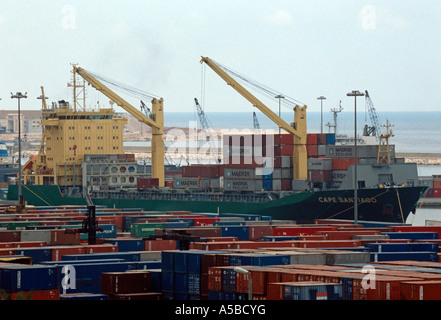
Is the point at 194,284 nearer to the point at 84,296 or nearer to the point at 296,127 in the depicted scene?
the point at 84,296

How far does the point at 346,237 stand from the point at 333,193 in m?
26.1

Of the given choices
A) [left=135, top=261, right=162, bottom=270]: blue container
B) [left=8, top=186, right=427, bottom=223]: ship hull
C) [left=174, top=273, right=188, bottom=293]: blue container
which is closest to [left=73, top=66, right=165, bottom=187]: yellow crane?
[left=8, top=186, right=427, bottom=223]: ship hull

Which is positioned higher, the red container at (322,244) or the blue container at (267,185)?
the blue container at (267,185)

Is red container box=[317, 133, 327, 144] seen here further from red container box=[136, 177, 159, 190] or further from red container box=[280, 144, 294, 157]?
red container box=[136, 177, 159, 190]

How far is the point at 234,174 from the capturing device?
3216 inches

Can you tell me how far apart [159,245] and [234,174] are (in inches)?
1502

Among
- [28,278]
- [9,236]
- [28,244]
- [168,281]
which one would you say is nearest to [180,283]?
[168,281]

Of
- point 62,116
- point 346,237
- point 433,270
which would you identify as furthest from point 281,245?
point 62,116

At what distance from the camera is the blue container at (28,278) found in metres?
30.4

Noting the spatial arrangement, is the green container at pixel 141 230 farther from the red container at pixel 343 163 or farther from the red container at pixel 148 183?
the red container at pixel 148 183

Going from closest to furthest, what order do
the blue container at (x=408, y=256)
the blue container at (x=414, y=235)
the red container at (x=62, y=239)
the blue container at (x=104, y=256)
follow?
the blue container at (x=408, y=256), the blue container at (x=104, y=256), the red container at (x=62, y=239), the blue container at (x=414, y=235)

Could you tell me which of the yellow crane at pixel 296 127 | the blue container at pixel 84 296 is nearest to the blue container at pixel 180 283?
the blue container at pixel 84 296

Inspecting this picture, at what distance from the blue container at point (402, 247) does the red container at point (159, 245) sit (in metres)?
8.39
